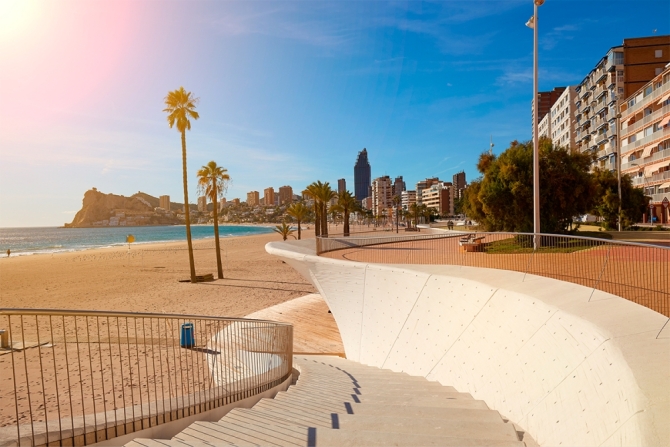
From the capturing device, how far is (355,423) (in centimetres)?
465

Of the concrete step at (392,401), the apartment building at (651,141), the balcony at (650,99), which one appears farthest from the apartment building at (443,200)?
the concrete step at (392,401)

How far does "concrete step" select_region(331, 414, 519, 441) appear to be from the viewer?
14.3ft

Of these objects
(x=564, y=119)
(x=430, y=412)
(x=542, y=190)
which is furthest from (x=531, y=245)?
(x=564, y=119)

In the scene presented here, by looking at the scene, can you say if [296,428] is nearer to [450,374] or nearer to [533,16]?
[450,374]

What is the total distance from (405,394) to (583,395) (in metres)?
3.02

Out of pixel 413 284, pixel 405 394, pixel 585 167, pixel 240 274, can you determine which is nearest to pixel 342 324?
pixel 413 284

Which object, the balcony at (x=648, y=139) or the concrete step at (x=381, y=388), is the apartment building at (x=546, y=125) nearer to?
the balcony at (x=648, y=139)

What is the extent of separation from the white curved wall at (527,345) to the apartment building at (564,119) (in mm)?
72051

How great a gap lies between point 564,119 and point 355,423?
9283 cm

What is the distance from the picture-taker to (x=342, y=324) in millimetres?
14750

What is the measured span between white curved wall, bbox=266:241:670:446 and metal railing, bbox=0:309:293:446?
11.8 ft

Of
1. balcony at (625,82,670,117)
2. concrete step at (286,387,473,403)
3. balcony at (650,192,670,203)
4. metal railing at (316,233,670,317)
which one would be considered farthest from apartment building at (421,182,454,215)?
concrete step at (286,387,473,403)

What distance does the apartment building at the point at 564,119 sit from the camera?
253 ft

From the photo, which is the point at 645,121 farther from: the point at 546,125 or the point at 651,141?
the point at 546,125
